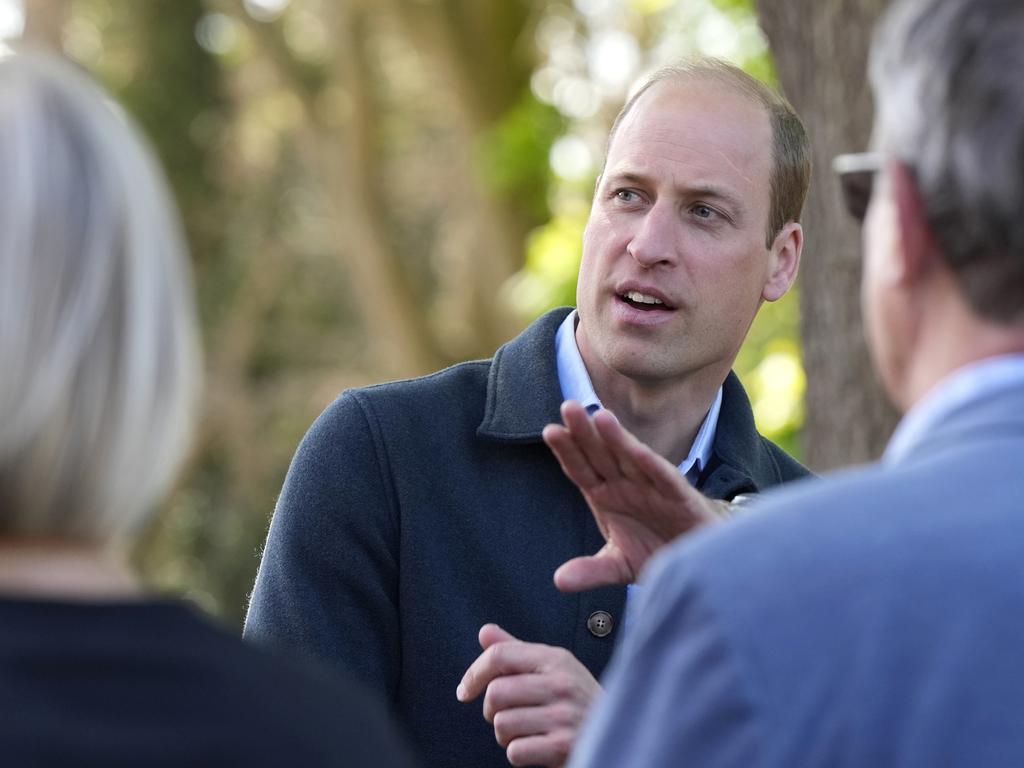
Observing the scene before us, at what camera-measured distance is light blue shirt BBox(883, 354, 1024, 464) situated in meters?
1.56

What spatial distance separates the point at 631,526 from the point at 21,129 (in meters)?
1.20

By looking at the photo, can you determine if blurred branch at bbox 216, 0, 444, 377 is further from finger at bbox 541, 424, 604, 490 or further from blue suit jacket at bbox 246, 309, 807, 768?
finger at bbox 541, 424, 604, 490

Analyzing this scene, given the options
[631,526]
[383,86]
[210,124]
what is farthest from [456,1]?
[631,526]

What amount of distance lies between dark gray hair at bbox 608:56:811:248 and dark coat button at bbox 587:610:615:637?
3.39 ft

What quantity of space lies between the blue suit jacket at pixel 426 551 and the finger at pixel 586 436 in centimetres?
69

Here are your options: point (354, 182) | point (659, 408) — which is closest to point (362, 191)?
point (354, 182)

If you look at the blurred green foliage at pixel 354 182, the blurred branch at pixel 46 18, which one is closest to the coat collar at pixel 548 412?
the blurred green foliage at pixel 354 182

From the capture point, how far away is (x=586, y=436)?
7.83ft

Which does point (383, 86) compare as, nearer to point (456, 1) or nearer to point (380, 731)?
point (456, 1)

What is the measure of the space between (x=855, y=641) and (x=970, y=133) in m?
0.49

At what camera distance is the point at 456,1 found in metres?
11.9

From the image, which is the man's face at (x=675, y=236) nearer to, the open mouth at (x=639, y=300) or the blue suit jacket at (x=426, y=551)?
the open mouth at (x=639, y=300)

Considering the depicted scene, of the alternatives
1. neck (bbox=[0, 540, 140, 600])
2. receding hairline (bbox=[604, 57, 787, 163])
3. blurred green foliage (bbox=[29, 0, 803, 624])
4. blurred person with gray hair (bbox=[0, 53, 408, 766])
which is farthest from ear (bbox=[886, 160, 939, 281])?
blurred green foliage (bbox=[29, 0, 803, 624])

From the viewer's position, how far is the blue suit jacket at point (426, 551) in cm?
302
